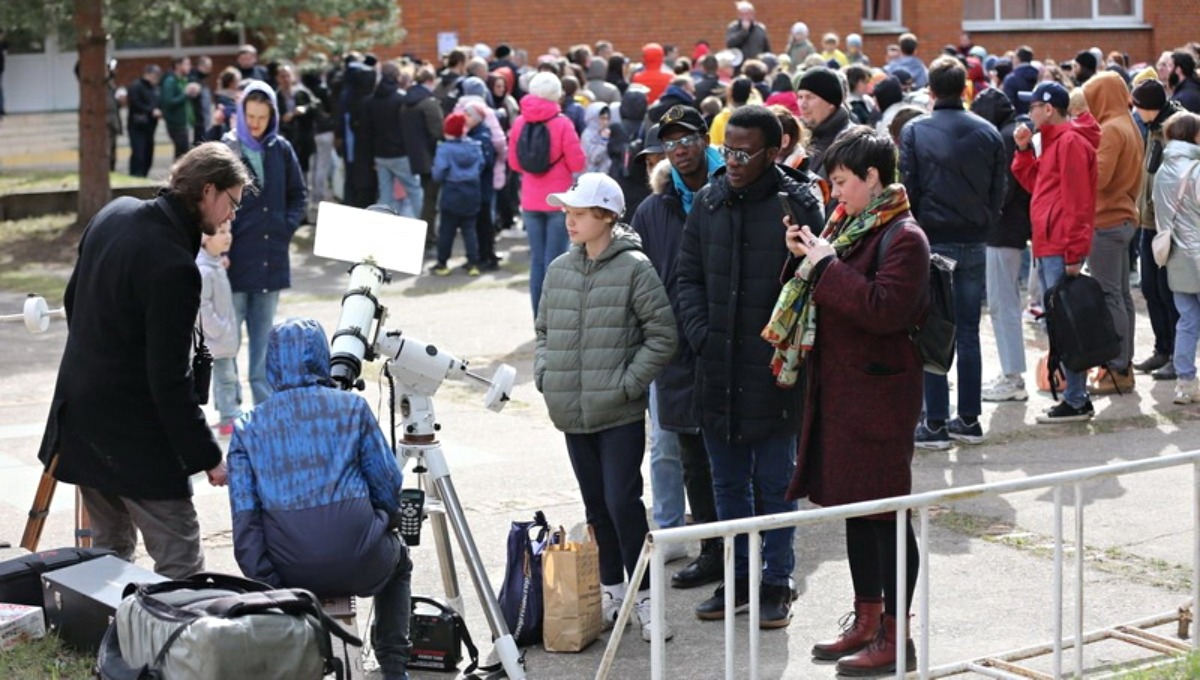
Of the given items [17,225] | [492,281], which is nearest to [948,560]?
[492,281]

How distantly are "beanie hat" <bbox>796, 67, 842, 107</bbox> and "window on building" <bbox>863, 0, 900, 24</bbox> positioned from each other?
72.0 feet

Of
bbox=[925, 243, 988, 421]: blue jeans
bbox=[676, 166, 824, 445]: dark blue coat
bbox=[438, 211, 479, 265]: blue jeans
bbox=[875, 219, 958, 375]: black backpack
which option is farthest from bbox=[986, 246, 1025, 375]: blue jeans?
bbox=[438, 211, 479, 265]: blue jeans

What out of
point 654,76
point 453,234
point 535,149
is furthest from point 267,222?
point 654,76

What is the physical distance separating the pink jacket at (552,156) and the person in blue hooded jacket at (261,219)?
3109mm

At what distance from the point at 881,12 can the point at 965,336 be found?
71.2ft

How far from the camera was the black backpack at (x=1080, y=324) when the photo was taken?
32.9 feet

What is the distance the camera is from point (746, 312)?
664 centimetres

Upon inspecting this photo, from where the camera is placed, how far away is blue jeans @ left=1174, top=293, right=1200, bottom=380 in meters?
10.8

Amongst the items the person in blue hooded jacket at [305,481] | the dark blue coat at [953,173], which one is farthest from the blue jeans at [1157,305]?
the person in blue hooded jacket at [305,481]

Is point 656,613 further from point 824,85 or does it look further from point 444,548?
point 824,85

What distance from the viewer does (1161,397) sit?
11.0 m

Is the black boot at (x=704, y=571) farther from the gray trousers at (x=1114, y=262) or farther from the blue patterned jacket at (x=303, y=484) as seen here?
the gray trousers at (x=1114, y=262)

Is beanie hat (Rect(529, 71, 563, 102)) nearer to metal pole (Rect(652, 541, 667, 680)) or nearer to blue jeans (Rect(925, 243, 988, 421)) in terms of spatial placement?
blue jeans (Rect(925, 243, 988, 421))

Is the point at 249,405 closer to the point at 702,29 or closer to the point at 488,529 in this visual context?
the point at 488,529
